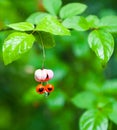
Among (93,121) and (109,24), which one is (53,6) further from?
(93,121)

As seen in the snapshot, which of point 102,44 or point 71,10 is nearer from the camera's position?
point 102,44

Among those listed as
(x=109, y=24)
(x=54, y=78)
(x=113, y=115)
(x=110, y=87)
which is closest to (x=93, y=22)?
(x=109, y=24)

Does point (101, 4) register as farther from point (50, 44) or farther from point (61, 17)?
point (50, 44)

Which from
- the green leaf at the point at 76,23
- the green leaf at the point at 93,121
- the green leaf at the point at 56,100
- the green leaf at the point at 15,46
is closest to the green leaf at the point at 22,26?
the green leaf at the point at 15,46

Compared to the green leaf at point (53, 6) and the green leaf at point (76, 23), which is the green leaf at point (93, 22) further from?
the green leaf at point (53, 6)

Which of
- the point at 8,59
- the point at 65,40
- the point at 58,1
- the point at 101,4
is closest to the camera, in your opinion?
the point at 8,59

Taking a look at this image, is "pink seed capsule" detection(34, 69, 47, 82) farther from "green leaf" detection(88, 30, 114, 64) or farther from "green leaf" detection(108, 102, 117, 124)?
"green leaf" detection(108, 102, 117, 124)

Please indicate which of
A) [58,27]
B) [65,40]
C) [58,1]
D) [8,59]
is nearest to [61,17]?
[58,1]
